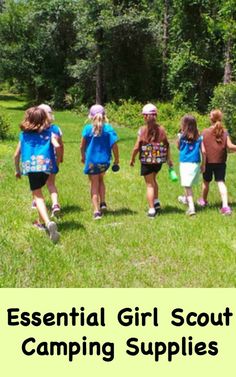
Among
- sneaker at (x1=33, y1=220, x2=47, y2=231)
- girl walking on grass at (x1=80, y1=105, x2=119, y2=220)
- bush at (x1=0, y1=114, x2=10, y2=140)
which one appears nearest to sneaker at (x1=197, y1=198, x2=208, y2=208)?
girl walking on grass at (x1=80, y1=105, x2=119, y2=220)

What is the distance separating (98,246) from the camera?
7.06m

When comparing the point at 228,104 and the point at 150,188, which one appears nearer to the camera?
the point at 150,188

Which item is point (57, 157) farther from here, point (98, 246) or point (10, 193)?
point (10, 193)

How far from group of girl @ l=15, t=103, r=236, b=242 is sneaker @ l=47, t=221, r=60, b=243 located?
1.54ft

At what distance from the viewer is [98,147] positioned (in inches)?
336

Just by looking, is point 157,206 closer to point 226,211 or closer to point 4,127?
point 226,211

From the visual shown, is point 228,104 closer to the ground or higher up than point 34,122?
closer to the ground

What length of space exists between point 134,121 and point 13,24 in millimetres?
23022

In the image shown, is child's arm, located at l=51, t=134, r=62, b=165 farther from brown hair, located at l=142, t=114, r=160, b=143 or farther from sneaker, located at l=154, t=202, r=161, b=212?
sneaker, located at l=154, t=202, r=161, b=212

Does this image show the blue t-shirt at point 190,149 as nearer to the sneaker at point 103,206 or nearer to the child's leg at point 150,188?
the child's leg at point 150,188

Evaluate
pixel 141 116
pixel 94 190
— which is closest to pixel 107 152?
pixel 94 190

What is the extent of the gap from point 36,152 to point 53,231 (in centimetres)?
118

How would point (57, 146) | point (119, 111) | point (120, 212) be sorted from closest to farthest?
1. point (57, 146)
2. point (120, 212)
3. point (119, 111)

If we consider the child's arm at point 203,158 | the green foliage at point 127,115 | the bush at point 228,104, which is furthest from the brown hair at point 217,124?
the green foliage at point 127,115
